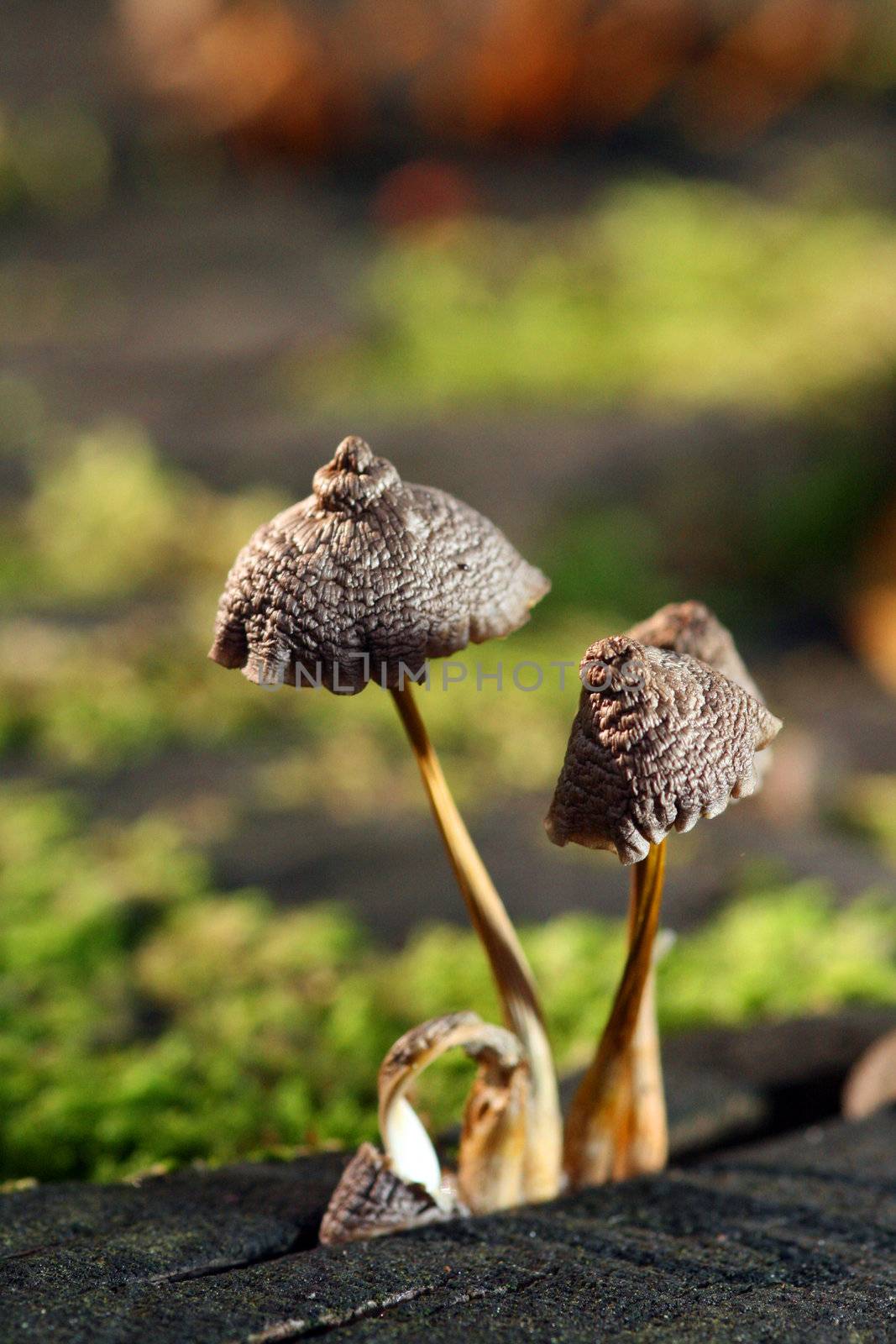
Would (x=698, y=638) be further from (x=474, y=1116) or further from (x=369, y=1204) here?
(x=369, y=1204)

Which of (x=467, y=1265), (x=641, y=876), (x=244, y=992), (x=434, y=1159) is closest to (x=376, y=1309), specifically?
(x=467, y=1265)

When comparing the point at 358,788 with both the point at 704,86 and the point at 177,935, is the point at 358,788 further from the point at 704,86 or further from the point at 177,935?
the point at 704,86

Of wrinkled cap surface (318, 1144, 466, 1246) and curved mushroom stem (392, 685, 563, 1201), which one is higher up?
curved mushroom stem (392, 685, 563, 1201)

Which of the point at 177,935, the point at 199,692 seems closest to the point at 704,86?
the point at 199,692

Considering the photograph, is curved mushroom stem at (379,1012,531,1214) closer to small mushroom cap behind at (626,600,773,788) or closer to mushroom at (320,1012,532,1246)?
mushroom at (320,1012,532,1246)

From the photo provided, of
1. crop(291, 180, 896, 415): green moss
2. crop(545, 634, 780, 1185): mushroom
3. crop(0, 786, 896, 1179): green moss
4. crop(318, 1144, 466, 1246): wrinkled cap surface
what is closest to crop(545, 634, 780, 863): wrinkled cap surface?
crop(545, 634, 780, 1185): mushroom
